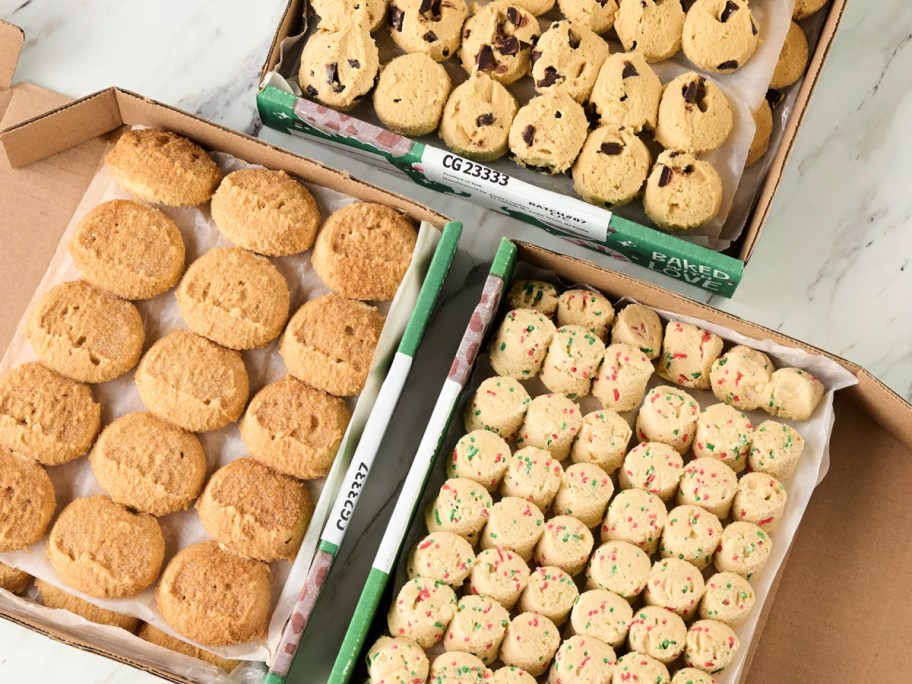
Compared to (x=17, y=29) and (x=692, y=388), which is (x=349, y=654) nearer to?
(x=692, y=388)

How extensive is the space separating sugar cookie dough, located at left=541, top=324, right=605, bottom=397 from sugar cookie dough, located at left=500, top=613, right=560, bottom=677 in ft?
1.10

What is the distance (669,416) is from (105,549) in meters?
0.84

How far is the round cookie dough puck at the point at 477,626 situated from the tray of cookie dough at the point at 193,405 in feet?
0.81

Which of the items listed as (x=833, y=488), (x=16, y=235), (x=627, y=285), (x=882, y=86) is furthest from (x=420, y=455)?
(x=882, y=86)

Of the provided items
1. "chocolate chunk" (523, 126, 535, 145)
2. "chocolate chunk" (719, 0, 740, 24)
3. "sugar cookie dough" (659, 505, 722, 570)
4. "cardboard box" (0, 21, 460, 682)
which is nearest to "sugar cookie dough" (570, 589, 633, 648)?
"sugar cookie dough" (659, 505, 722, 570)

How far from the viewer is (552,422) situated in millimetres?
1390

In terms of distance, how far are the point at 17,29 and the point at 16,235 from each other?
0.34 meters

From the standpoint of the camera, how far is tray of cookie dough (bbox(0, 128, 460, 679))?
1425mm

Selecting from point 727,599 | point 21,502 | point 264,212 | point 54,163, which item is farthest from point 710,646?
point 54,163

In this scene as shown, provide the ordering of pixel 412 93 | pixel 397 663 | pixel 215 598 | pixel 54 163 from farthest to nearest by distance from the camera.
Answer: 1. pixel 54 163
2. pixel 412 93
3. pixel 215 598
4. pixel 397 663

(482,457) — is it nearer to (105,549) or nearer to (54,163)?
(105,549)

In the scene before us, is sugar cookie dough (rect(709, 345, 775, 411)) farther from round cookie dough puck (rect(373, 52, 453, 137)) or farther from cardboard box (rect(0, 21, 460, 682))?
round cookie dough puck (rect(373, 52, 453, 137))

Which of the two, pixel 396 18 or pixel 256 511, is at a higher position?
pixel 396 18

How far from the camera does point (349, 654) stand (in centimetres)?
127
